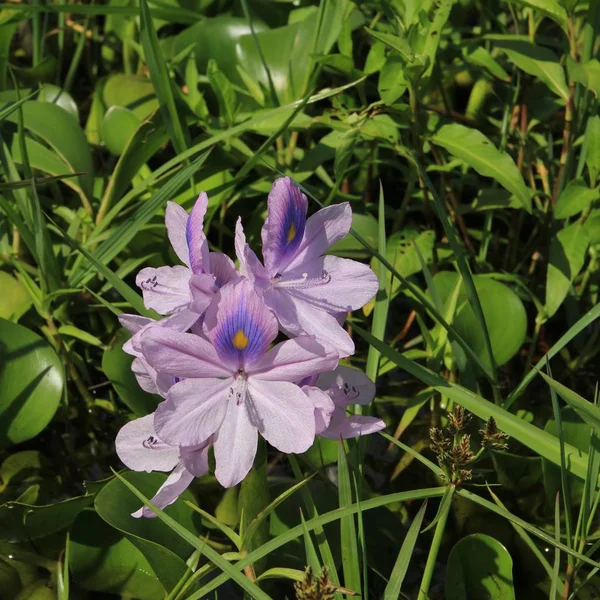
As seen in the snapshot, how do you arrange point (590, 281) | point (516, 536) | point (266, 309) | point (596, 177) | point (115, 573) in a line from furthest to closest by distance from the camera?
point (590, 281), point (596, 177), point (516, 536), point (115, 573), point (266, 309)

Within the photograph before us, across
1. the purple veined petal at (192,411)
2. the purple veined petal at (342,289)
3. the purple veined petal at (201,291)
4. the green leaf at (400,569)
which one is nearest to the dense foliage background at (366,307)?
the green leaf at (400,569)

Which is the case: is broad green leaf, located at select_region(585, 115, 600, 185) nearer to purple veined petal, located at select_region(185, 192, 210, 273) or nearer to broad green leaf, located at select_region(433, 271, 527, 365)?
broad green leaf, located at select_region(433, 271, 527, 365)

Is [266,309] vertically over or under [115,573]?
over

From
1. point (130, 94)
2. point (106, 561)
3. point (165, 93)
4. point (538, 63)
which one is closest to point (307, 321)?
point (106, 561)

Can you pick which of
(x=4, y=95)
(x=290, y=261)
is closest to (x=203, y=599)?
(x=290, y=261)

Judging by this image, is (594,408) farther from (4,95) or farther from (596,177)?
(4,95)

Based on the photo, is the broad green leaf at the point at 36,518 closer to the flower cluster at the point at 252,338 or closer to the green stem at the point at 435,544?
the flower cluster at the point at 252,338
